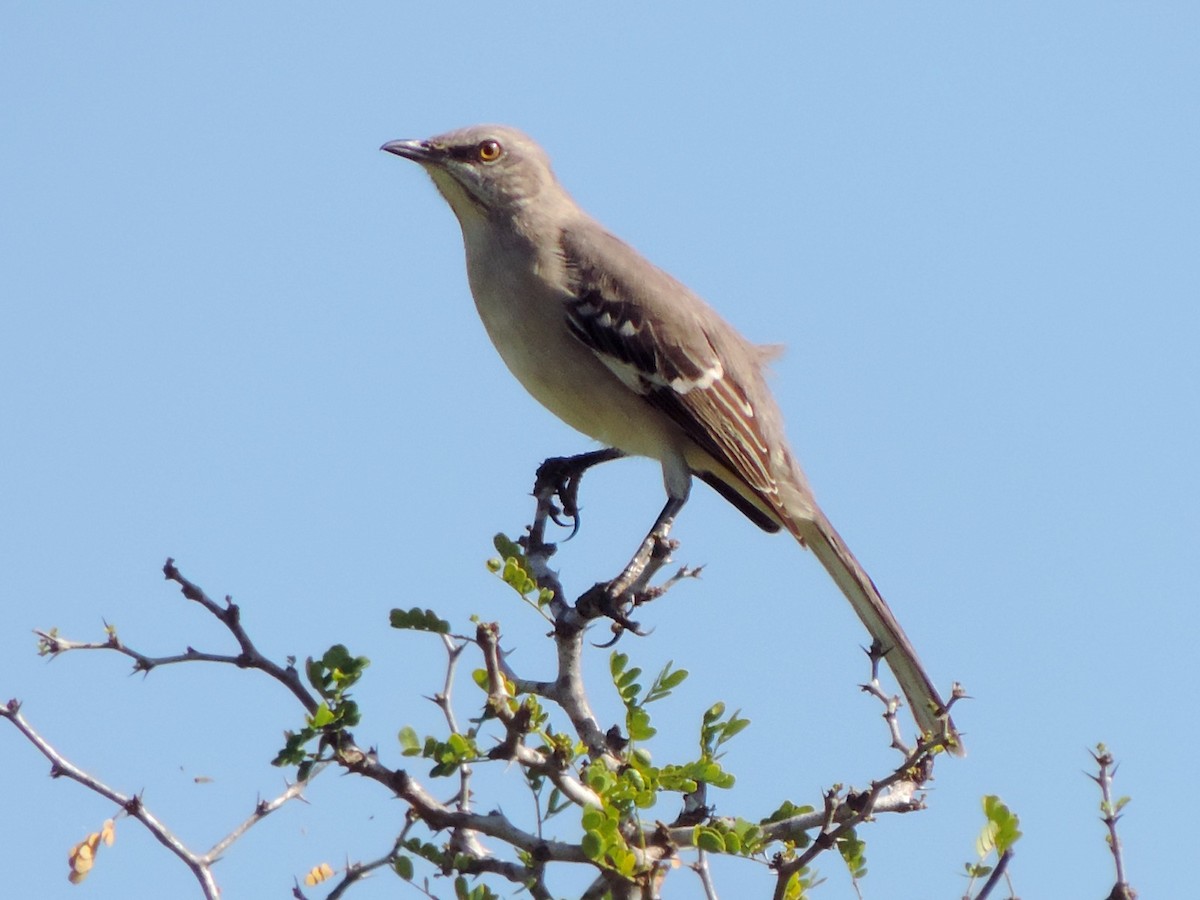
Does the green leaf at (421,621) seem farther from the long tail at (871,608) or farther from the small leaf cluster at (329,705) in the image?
the long tail at (871,608)

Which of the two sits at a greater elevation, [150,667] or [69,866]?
[150,667]

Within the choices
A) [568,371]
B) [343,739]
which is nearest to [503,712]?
[343,739]

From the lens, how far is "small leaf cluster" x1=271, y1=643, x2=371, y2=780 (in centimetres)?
310

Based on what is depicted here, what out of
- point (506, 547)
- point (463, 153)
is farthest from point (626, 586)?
point (463, 153)

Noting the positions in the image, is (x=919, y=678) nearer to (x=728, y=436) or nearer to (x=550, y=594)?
(x=728, y=436)

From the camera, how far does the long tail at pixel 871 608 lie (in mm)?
5586

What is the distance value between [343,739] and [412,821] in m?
0.33


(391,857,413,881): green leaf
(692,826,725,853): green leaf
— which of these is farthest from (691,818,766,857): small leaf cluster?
(391,857,413,881): green leaf

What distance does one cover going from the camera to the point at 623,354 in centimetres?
589

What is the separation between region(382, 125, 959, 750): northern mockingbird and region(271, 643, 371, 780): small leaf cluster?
2.60 m

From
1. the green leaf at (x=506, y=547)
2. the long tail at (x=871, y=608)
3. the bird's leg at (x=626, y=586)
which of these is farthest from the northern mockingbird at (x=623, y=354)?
the green leaf at (x=506, y=547)

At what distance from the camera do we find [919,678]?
18.5 ft

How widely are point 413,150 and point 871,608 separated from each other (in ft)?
9.11

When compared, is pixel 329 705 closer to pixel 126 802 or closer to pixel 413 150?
pixel 126 802
